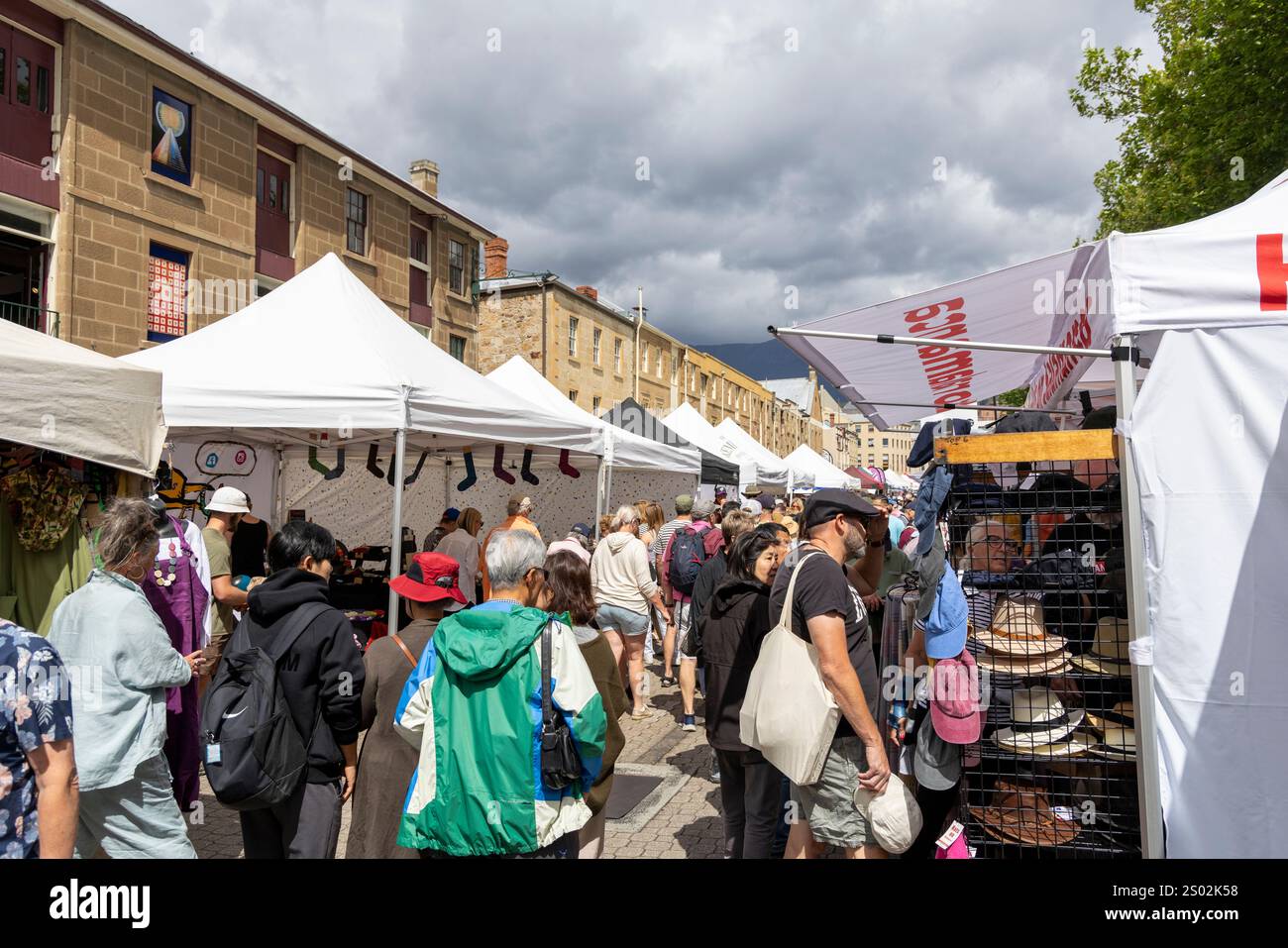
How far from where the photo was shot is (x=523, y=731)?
252 cm

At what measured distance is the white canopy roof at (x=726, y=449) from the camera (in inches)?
672

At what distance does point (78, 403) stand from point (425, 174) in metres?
22.4

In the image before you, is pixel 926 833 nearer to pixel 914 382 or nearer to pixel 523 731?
pixel 523 731

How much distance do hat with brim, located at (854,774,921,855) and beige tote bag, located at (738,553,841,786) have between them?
0.78 feet

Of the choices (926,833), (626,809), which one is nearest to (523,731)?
(926,833)

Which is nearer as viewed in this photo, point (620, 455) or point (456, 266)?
point (620, 455)

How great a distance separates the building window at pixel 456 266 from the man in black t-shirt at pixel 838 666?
21.2 meters

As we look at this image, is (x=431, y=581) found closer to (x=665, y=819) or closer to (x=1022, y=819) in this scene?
(x=1022, y=819)

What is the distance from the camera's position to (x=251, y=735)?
2.83 meters

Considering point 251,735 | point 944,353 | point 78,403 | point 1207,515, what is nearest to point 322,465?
point 78,403

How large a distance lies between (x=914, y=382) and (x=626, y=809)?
3340 mm

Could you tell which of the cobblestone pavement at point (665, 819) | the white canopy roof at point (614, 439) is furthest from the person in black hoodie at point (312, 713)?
the white canopy roof at point (614, 439)

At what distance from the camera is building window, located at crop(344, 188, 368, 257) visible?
18.9 m
